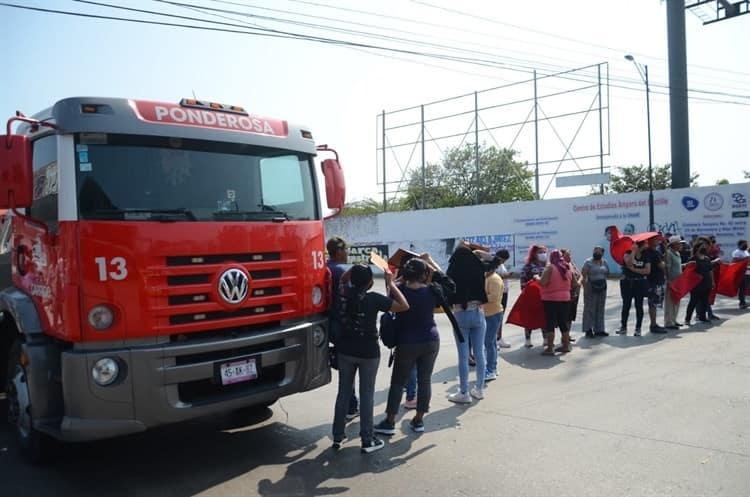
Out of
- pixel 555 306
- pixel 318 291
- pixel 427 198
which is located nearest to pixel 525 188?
pixel 427 198

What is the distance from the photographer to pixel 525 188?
55.9 meters

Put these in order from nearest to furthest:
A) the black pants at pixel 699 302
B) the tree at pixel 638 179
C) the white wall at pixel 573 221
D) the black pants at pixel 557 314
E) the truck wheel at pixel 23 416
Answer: the truck wheel at pixel 23 416, the black pants at pixel 557 314, the black pants at pixel 699 302, the white wall at pixel 573 221, the tree at pixel 638 179

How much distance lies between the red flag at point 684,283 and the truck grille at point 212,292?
30.0 feet

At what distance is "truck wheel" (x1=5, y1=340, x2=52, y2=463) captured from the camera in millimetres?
4883

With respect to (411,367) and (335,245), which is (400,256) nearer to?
(335,245)

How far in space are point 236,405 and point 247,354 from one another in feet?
1.38

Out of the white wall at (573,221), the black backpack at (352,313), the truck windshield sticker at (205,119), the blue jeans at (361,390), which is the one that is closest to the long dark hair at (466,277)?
the blue jeans at (361,390)

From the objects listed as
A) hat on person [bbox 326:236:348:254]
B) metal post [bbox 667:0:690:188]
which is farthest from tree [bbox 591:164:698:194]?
hat on person [bbox 326:236:348:254]

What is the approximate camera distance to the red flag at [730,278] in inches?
548

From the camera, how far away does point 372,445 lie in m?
5.20

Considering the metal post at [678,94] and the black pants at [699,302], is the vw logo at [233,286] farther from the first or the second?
the metal post at [678,94]

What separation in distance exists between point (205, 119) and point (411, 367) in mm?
2929

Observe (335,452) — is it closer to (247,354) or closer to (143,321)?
(247,354)

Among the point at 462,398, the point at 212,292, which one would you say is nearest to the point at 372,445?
the point at 462,398
